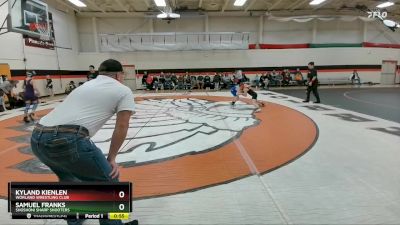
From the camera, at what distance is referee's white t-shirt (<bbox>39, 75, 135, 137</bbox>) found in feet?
6.07

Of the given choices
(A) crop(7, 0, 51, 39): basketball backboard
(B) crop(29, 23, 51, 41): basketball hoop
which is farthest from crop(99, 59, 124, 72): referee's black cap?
(B) crop(29, 23, 51, 41): basketball hoop

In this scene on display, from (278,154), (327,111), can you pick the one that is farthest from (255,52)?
(278,154)

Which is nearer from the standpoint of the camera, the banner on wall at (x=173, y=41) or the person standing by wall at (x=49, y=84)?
the person standing by wall at (x=49, y=84)

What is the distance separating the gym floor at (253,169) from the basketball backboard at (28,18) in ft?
14.4

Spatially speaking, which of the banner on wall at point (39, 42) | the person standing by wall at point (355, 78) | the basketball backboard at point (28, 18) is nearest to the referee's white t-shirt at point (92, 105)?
the basketball backboard at point (28, 18)

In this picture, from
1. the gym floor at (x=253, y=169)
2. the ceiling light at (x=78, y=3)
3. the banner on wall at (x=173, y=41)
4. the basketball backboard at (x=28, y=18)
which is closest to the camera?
the gym floor at (x=253, y=169)

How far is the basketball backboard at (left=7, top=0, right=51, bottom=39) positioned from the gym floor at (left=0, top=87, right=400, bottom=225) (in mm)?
4387

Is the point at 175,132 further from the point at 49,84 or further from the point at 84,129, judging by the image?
the point at 49,84

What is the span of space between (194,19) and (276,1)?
18.7 feet

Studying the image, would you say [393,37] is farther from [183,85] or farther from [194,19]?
[183,85]

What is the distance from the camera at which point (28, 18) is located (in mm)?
10227

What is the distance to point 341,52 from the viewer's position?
66.0ft
